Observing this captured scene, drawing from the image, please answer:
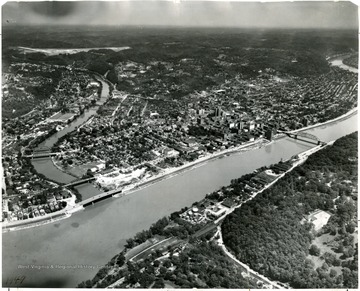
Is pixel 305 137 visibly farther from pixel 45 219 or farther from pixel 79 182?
pixel 45 219

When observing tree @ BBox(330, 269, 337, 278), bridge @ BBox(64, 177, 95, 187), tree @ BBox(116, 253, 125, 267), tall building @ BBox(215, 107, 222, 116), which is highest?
tall building @ BBox(215, 107, 222, 116)

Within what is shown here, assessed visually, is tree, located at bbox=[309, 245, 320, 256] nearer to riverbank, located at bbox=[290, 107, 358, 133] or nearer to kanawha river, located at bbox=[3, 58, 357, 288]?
kanawha river, located at bbox=[3, 58, 357, 288]

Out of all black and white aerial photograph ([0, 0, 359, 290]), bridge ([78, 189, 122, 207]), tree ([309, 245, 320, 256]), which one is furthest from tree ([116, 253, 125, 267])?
tree ([309, 245, 320, 256])

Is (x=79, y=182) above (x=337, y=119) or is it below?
below

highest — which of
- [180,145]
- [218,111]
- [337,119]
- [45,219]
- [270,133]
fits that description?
[337,119]

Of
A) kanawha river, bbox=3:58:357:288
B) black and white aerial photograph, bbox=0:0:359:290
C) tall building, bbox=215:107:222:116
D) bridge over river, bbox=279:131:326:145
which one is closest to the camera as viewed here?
kanawha river, bbox=3:58:357:288

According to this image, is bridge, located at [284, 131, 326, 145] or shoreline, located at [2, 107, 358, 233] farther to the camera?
bridge, located at [284, 131, 326, 145]

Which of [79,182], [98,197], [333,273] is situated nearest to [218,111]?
[79,182]
